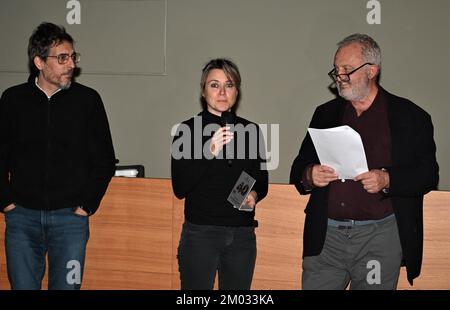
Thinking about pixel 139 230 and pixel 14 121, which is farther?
pixel 139 230

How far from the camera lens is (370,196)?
3.03 m

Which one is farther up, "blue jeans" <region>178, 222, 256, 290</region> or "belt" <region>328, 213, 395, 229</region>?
"belt" <region>328, 213, 395, 229</region>

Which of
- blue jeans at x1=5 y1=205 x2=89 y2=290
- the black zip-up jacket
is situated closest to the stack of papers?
the black zip-up jacket

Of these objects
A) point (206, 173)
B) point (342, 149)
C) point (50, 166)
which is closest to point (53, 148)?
point (50, 166)

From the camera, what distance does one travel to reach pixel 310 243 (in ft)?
10.3

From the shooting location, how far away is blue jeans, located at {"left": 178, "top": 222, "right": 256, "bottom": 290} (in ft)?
10.2

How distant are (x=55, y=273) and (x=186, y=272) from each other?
2.46 ft

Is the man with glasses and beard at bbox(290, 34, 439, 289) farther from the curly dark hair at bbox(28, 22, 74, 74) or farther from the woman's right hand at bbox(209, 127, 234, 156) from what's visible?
the curly dark hair at bbox(28, 22, 74, 74)

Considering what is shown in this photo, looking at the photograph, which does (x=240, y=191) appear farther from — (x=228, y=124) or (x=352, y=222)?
(x=352, y=222)

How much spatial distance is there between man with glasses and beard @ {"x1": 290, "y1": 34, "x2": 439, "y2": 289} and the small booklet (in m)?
0.30

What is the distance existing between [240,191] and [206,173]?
0.20 meters

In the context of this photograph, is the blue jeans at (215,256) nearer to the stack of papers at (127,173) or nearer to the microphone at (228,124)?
the microphone at (228,124)
